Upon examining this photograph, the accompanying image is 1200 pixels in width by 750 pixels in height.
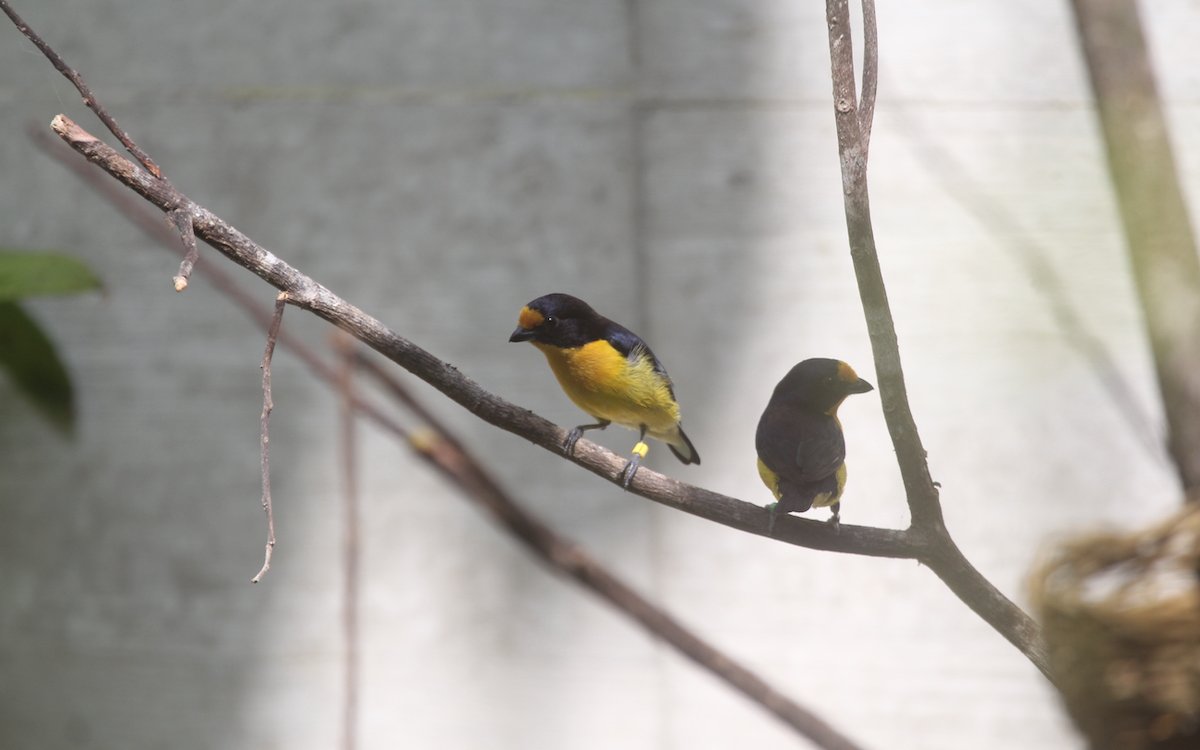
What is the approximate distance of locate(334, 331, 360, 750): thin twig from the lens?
1.71 m

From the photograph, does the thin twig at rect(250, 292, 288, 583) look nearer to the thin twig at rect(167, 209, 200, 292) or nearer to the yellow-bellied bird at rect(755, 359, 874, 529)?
the thin twig at rect(167, 209, 200, 292)

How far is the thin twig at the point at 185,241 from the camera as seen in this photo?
569 millimetres

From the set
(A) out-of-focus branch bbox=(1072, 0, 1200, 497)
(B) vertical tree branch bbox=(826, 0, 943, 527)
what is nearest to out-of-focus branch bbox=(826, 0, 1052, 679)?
(B) vertical tree branch bbox=(826, 0, 943, 527)

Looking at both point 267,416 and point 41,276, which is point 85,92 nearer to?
point 267,416

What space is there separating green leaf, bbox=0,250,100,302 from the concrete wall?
0.40m

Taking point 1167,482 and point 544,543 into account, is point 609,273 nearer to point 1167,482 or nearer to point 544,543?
point 544,543

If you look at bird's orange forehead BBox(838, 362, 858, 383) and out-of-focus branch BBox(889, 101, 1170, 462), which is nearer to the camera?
bird's orange forehead BBox(838, 362, 858, 383)

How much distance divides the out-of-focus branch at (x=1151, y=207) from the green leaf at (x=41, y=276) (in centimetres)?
148

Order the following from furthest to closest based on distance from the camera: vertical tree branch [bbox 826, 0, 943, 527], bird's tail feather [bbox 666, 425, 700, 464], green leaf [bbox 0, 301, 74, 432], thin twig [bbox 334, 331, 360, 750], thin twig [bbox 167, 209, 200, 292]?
green leaf [bbox 0, 301, 74, 432] → thin twig [bbox 334, 331, 360, 750] → bird's tail feather [bbox 666, 425, 700, 464] → vertical tree branch [bbox 826, 0, 943, 527] → thin twig [bbox 167, 209, 200, 292]

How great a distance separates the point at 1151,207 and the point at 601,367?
3.70ft

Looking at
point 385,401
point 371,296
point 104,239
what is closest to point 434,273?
point 371,296

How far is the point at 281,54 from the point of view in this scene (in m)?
1.94

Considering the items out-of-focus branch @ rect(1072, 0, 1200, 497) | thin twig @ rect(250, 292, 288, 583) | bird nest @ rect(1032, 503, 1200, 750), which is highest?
out-of-focus branch @ rect(1072, 0, 1200, 497)

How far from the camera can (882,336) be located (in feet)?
2.31
